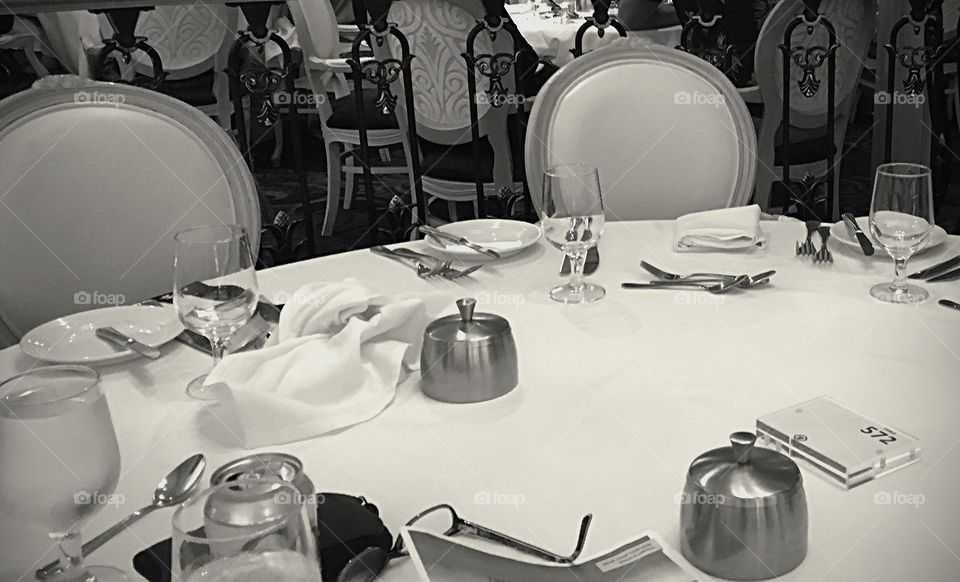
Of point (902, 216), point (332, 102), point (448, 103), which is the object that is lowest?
point (332, 102)

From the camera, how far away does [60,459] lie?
76 centimetres

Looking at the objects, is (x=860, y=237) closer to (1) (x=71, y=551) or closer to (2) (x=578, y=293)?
(2) (x=578, y=293)

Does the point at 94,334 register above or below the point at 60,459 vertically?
below

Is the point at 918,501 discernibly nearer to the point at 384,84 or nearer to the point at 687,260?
the point at 687,260

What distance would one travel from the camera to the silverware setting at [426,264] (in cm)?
151

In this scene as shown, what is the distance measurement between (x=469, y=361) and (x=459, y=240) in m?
0.52

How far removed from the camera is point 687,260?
1.54 m

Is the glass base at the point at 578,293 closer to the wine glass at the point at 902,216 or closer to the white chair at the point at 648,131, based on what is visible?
the wine glass at the point at 902,216

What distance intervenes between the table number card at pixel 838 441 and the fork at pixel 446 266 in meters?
0.63

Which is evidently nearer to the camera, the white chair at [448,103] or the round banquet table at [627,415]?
the round banquet table at [627,415]

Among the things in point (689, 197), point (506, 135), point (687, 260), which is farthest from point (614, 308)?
point (506, 135)

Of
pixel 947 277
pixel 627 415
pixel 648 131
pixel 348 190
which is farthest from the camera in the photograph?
pixel 348 190

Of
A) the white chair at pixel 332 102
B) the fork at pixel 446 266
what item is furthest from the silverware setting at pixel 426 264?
the white chair at pixel 332 102

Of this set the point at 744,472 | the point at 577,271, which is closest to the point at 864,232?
the point at 577,271
